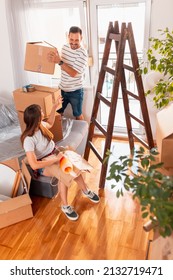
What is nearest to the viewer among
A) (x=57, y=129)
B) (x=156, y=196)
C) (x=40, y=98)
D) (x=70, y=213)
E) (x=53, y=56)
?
(x=156, y=196)

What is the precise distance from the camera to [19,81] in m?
3.22

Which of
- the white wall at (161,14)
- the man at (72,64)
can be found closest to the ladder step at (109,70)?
the man at (72,64)

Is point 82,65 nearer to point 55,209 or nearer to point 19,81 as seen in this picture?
point 19,81

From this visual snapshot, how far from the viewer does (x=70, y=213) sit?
2.14 m

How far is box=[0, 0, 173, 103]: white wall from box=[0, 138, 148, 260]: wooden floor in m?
1.76

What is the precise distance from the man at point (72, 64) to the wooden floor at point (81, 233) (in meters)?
1.19

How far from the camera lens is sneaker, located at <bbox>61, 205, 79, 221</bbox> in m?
2.12

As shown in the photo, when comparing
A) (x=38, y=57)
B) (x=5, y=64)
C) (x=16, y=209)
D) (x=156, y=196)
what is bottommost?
(x=16, y=209)

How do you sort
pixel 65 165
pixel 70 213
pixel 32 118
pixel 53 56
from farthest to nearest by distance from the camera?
pixel 53 56, pixel 70 213, pixel 65 165, pixel 32 118

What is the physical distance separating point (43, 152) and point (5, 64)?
70.5 inches

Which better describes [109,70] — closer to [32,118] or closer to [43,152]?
[32,118]

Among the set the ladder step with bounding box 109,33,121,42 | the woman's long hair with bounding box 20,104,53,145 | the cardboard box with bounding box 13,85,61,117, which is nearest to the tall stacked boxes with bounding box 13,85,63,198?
the cardboard box with bounding box 13,85,61,117

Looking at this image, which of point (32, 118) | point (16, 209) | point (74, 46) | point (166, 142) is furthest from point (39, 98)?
point (166, 142)
